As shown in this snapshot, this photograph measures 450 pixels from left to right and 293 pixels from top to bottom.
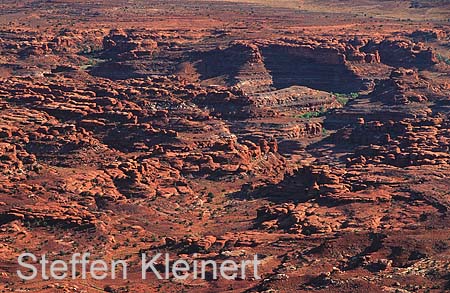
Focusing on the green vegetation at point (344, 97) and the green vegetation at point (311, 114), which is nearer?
the green vegetation at point (311, 114)

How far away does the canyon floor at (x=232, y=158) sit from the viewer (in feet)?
175

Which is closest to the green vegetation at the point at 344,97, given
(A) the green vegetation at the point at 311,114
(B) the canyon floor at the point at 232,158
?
(B) the canyon floor at the point at 232,158

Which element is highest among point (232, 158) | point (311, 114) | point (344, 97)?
point (232, 158)

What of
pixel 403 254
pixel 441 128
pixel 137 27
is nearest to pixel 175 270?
pixel 403 254

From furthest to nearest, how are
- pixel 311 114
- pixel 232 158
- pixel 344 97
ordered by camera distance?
pixel 344 97
pixel 311 114
pixel 232 158

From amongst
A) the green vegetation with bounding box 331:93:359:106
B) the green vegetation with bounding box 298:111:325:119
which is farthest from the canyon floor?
the green vegetation with bounding box 331:93:359:106

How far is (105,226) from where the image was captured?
203 feet

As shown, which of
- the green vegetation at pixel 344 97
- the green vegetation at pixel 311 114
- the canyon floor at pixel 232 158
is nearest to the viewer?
the canyon floor at pixel 232 158

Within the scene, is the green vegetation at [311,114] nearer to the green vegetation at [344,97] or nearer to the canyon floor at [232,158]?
the canyon floor at [232,158]

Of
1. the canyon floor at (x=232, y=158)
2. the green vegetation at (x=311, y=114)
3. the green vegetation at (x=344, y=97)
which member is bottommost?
the green vegetation at (x=311, y=114)

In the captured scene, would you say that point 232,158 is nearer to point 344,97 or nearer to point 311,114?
point 311,114

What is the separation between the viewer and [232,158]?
7775cm

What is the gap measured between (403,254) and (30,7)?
136m

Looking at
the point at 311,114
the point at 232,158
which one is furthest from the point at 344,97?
the point at 232,158
